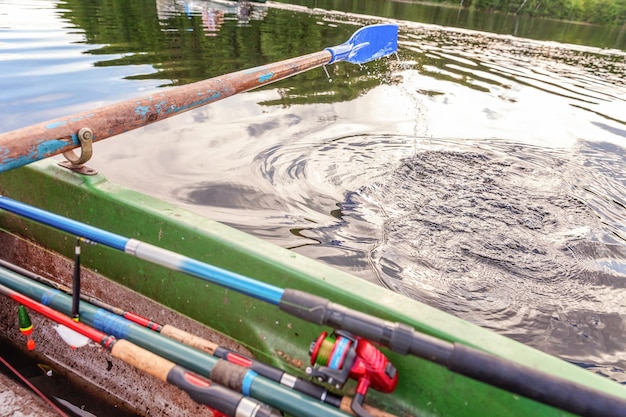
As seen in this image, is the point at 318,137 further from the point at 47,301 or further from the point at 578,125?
the point at 578,125

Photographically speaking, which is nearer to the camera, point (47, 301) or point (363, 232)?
point (47, 301)

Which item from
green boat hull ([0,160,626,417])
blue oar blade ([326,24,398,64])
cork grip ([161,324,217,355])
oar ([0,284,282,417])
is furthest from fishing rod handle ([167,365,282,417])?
blue oar blade ([326,24,398,64])

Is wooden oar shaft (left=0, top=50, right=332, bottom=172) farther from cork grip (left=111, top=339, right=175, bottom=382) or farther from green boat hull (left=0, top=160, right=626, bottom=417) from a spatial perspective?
cork grip (left=111, top=339, right=175, bottom=382)

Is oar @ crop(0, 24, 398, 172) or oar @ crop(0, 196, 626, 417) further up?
oar @ crop(0, 24, 398, 172)

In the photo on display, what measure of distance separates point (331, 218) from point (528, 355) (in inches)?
91.3

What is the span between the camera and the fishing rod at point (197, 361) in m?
1.34

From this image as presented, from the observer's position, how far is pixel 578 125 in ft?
22.4

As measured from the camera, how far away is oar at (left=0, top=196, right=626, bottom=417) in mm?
1029

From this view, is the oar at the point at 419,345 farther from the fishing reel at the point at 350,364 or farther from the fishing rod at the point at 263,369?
the fishing rod at the point at 263,369

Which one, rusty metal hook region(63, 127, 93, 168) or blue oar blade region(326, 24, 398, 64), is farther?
blue oar blade region(326, 24, 398, 64)

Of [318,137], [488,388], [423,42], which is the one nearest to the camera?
[488,388]

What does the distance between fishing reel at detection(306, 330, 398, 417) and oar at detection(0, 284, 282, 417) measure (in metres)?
0.21

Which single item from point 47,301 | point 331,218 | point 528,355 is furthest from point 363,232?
point 47,301

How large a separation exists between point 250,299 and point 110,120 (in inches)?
52.9
